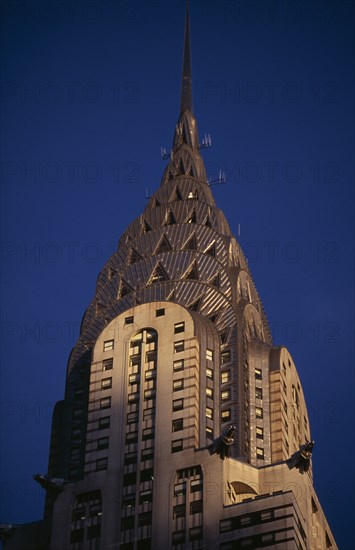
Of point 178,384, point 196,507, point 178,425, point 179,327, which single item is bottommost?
point 196,507

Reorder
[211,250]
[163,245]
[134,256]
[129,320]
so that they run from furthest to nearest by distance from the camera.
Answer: [134,256], [163,245], [211,250], [129,320]

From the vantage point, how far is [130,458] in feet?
535

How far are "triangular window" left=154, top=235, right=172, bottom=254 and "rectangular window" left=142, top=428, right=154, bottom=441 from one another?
33583 mm

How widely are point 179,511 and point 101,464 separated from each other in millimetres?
12104

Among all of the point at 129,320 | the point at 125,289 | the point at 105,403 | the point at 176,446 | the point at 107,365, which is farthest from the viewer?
the point at 125,289

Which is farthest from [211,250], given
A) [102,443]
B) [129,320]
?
[102,443]

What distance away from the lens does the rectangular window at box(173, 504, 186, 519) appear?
156m

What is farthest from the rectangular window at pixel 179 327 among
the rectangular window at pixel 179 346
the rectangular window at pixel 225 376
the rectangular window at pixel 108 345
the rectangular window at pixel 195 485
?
the rectangular window at pixel 195 485

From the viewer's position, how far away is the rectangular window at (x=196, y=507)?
155 meters

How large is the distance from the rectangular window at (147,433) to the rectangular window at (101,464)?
15.8 ft

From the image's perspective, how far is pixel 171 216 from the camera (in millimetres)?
199125

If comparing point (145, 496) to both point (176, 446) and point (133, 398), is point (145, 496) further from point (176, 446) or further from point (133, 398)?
point (133, 398)

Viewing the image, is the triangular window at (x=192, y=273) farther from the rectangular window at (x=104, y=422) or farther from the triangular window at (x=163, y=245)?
the rectangular window at (x=104, y=422)

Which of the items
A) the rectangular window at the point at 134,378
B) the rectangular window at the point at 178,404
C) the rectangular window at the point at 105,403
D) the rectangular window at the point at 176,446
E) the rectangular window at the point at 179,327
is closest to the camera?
the rectangular window at the point at 176,446
